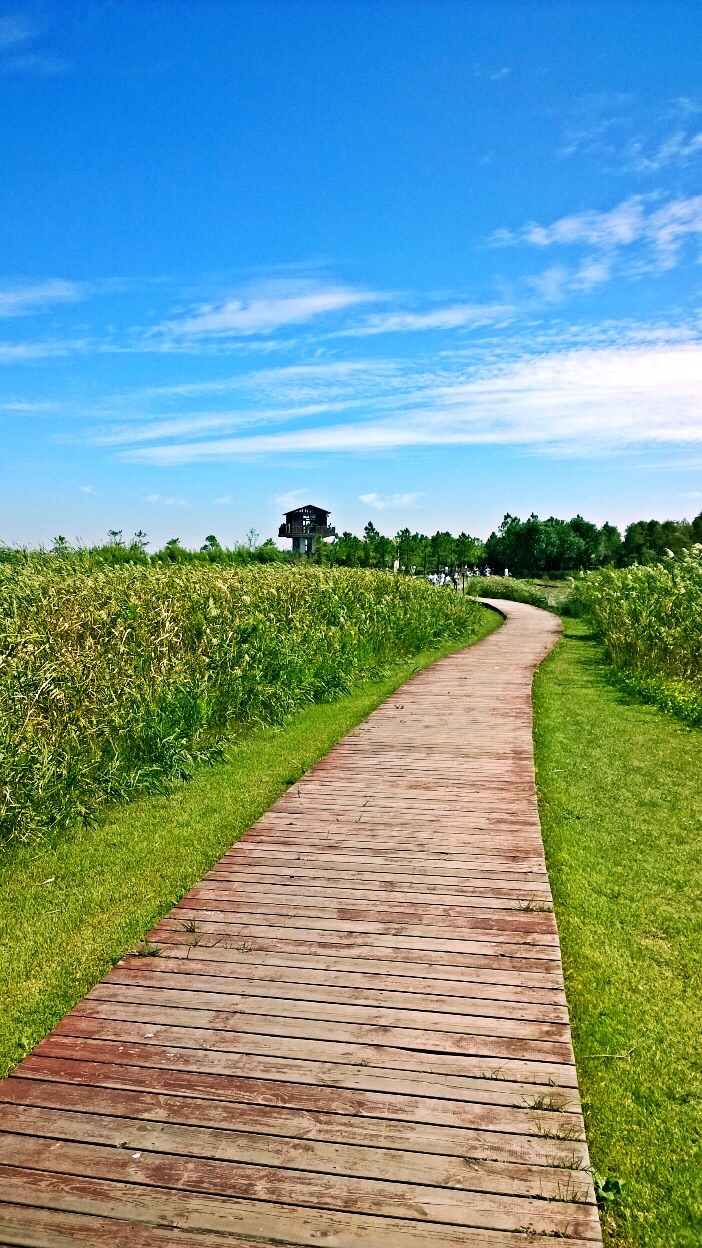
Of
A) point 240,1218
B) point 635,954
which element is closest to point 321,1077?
point 240,1218

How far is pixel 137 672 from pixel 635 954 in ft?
17.7

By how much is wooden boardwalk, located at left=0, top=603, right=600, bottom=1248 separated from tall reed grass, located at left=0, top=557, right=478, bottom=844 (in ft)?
6.68

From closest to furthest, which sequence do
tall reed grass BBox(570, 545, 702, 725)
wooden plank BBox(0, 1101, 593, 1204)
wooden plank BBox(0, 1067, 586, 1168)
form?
wooden plank BBox(0, 1101, 593, 1204), wooden plank BBox(0, 1067, 586, 1168), tall reed grass BBox(570, 545, 702, 725)

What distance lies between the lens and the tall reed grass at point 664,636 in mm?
11421

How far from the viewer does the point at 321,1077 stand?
9.38 ft

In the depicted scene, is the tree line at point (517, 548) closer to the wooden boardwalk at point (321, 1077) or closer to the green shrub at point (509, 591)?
the green shrub at point (509, 591)

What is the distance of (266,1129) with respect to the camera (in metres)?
2.60

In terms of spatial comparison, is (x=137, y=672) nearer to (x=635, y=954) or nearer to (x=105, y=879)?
(x=105, y=879)

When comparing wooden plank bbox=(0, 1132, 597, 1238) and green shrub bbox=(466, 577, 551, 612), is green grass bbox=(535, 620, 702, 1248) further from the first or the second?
green shrub bbox=(466, 577, 551, 612)

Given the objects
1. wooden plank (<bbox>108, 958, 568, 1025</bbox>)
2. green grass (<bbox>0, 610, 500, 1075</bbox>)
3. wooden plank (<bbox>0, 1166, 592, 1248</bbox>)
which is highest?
wooden plank (<bbox>108, 958, 568, 1025</bbox>)

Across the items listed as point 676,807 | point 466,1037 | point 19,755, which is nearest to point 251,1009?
point 466,1037

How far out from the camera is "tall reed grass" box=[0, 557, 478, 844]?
6.23 metres

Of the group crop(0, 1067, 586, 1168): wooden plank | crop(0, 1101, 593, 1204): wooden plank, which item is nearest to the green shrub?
crop(0, 1067, 586, 1168): wooden plank

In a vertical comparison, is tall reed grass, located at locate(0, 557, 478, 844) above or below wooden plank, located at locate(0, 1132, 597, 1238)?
above
